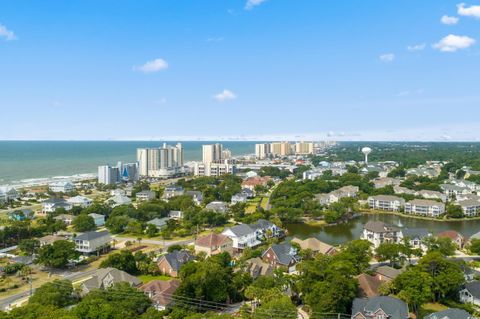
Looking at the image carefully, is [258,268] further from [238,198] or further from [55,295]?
[238,198]

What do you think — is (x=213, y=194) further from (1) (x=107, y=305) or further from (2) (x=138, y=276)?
(1) (x=107, y=305)

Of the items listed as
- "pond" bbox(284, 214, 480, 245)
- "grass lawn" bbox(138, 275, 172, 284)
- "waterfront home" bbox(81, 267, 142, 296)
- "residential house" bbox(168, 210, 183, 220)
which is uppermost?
"waterfront home" bbox(81, 267, 142, 296)

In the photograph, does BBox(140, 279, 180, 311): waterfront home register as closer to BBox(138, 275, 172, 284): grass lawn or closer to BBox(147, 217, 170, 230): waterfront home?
BBox(138, 275, 172, 284): grass lawn

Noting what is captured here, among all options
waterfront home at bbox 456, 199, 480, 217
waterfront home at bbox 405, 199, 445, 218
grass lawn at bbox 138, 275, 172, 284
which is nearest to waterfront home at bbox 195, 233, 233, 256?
grass lawn at bbox 138, 275, 172, 284

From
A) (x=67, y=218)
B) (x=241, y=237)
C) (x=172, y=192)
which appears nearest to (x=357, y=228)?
(x=241, y=237)

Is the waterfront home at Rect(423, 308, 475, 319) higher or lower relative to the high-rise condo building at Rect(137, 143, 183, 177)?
lower

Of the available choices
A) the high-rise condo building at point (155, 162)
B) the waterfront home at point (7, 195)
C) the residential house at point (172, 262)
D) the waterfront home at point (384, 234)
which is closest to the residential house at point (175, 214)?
the residential house at point (172, 262)

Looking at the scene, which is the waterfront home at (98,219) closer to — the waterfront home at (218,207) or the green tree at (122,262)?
the waterfront home at (218,207)
